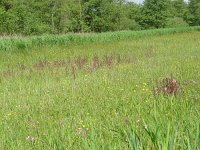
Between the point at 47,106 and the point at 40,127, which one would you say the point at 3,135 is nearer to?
the point at 40,127

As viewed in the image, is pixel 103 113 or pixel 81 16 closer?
pixel 103 113

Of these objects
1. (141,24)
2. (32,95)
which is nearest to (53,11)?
(141,24)

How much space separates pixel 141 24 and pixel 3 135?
6381cm

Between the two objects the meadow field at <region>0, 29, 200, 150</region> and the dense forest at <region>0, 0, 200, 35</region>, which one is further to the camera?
the dense forest at <region>0, 0, 200, 35</region>

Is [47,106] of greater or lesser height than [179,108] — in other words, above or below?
below

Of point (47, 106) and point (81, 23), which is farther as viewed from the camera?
point (81, 23)

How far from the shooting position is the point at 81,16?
51250 millimetres

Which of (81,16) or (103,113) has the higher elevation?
(81,16)

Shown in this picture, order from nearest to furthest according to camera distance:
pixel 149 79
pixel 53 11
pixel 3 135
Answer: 1. pixel 3 135
2. pixel 149 79
3. pixel 53 11

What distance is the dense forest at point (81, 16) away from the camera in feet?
115

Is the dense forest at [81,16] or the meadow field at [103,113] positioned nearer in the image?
the meadow field at [103,113]

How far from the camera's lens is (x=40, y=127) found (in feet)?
10.6

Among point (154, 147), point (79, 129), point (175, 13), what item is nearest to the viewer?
point (154, 147)

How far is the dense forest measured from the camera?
3494cm
